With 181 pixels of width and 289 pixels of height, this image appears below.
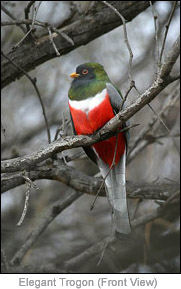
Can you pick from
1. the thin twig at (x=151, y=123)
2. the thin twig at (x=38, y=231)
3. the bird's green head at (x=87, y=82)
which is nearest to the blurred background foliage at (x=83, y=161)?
the thin twig at (x=151, y=123)

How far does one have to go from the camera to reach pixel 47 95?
18.6 feet

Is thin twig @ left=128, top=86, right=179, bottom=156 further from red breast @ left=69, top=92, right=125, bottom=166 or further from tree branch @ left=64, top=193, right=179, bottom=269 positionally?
red breast @ left=69, top=92, right=125, bottom=166

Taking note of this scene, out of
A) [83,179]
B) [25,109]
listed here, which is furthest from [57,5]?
[83,179]

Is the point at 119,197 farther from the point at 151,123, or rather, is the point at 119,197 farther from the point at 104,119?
the point at 151,123

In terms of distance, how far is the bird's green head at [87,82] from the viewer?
329cm

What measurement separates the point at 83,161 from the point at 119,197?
2.12m

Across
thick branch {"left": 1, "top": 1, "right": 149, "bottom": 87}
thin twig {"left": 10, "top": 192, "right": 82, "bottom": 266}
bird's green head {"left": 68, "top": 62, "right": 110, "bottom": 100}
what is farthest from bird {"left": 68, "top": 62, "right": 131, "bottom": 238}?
thin twig {"left": 10, "top": 192, "right": 82, "bottom": 266}

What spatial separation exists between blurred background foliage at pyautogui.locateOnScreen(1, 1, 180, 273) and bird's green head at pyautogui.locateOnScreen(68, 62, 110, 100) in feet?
4.09

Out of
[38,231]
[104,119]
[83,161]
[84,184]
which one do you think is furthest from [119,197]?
[83,161]

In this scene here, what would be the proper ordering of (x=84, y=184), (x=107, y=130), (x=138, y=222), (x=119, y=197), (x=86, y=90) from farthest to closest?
(x=138, y=222), (x=84, y=184), (x=86, y=90), (x=119, y=197), (x=107, y=130)

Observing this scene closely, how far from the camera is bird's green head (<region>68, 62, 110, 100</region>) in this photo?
3289 mm

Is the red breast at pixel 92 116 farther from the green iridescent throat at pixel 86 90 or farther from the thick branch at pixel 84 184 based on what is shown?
the thick branch at pixel 84 184

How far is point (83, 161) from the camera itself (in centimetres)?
529

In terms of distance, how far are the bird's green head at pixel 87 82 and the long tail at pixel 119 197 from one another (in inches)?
18.2
